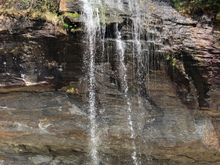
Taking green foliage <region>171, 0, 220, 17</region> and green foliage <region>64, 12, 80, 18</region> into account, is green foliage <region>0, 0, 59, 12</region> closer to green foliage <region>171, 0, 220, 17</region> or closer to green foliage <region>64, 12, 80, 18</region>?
green foliage <region>64, 12, 80, 18</region>

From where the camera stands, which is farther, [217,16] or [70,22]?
[217,16]

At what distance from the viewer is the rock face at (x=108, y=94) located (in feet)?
31.1

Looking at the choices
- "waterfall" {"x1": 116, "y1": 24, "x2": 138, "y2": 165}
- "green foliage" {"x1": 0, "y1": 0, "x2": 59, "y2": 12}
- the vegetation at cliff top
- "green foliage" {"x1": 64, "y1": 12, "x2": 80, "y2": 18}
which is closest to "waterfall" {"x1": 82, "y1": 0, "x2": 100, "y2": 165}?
"green foliage" {"x1": 64, "y1": 12, "x2": 80, "y2": 18}

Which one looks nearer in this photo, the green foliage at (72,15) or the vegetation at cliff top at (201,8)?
the green foliage at (72,15)

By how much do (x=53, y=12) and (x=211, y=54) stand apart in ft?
10.6

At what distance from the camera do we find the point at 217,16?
33.9 ft

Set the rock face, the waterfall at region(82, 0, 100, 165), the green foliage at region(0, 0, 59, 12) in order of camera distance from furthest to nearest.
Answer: the green foliage at region(0, 0, 59, 12) < the waterfall at region(82, 0, 100, 165) < the rock face

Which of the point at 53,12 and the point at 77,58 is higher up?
the point at 53,12

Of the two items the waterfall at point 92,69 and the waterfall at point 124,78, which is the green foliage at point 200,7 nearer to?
the waterfall at point 124,78

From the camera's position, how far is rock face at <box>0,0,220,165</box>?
948 cm

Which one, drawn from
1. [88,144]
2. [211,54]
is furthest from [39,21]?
[211,54]

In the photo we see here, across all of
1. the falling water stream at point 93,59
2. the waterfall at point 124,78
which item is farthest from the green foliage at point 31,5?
the waterfall at point 124,78

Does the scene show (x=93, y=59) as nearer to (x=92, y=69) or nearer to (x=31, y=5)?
(x=92, y=69)

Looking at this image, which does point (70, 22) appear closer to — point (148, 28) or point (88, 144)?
point (148, 28)
